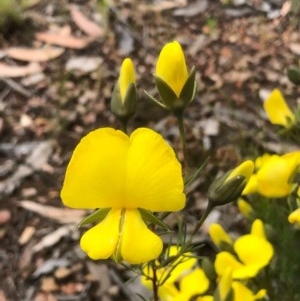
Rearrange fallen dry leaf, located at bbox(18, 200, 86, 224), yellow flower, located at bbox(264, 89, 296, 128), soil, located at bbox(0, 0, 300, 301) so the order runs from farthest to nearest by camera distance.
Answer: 1. fallen dry leaf, located at bbox(18, 200, 86, 224)
2. soil, located at bbox(0, 0, 300, 301)
3. yellow flower, located at bbox(264, 89, 296, 128)

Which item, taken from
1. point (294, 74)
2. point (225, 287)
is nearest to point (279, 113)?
point (294, 74)

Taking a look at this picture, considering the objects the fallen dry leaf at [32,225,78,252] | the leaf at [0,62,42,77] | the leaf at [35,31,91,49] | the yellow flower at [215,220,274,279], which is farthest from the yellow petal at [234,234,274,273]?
the leaf at [35,31,91,49]

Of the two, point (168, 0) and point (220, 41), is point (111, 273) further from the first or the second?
point (168, 0)

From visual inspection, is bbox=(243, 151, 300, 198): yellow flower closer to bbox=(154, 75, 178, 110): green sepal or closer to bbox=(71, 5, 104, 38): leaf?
bbox=(154, 75, 178, 110): green sepal

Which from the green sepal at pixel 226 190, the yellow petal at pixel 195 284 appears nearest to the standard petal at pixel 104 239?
the green sepal at pixel 226 190

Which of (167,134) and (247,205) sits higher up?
(247,205)

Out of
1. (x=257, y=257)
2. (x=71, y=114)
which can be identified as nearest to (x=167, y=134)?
(x=71, y=114)
